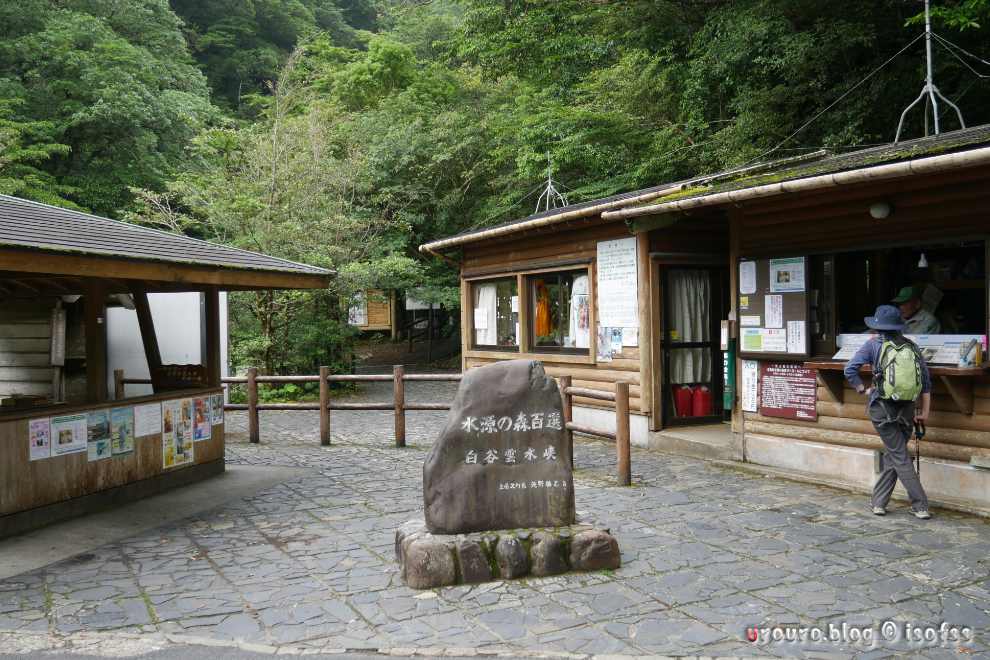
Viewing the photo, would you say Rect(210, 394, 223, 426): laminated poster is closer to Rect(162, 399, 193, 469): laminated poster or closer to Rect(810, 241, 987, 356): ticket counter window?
Rect(162, 399, 193, 469): laminated poster

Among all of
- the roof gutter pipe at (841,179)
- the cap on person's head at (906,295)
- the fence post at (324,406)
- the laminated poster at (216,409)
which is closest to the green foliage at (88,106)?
the fence post at (324,406)

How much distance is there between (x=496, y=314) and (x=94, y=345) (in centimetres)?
705

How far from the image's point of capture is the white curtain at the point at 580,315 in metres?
11.1

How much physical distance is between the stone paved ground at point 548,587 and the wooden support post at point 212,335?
225 cm

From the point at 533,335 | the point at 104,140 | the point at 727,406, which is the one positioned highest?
the point at 104,140

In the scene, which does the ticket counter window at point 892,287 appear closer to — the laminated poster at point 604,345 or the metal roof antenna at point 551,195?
the laminated poster at point 604,345

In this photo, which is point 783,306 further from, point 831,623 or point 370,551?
point 370,551

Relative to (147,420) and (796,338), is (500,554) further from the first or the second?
(147,420)

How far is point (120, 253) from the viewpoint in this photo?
20.3 ft

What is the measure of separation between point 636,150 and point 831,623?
15292 millimetres

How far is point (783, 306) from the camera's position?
810 cm

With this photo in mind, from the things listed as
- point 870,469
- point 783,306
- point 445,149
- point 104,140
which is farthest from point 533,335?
point 104,140

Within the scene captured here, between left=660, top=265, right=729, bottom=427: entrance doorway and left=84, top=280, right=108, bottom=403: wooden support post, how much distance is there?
660 cm

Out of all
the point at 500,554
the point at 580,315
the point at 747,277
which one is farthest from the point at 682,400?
the point at 500,554
